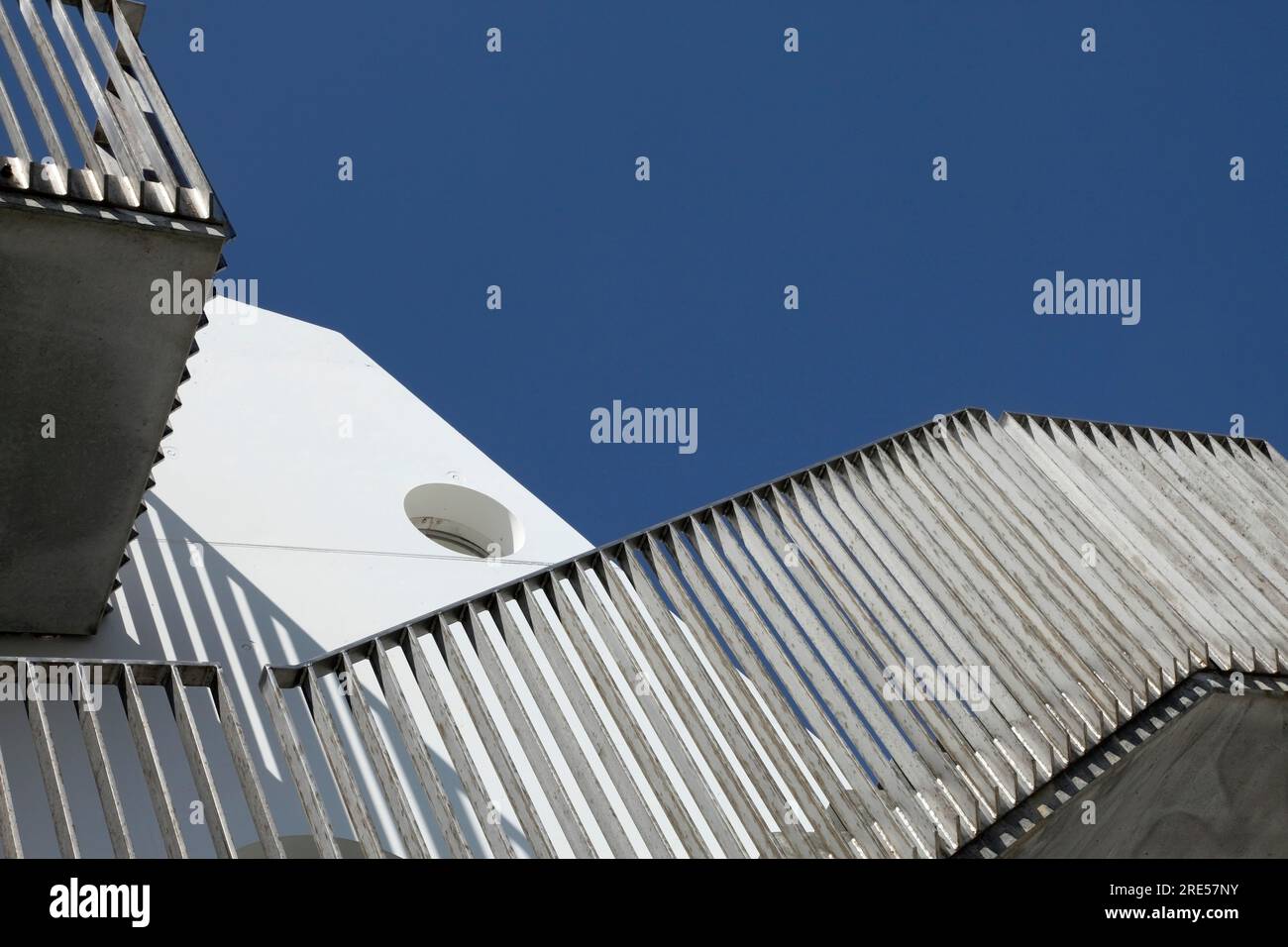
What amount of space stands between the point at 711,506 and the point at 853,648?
1.03 meters

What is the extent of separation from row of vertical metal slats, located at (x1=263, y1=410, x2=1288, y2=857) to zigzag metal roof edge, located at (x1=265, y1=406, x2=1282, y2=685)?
23 mm

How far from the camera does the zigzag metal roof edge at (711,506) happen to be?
596cm

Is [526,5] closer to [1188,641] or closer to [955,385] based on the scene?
[955,385]

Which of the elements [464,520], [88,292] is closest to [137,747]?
[88,292]

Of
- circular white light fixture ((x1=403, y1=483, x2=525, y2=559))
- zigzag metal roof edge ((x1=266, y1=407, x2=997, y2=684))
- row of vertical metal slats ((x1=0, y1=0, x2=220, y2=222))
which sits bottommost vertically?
circular white light fixture ((x1=403, y1=483, x2=525, y2=559))

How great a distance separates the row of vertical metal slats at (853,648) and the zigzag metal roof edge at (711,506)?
2cm

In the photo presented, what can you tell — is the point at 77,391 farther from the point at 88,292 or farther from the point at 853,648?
the point at 853,648

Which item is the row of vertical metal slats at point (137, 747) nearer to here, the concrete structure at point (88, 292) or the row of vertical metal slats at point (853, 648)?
the row of vertical metal slats at point (853, 648)

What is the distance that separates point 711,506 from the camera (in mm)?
7090

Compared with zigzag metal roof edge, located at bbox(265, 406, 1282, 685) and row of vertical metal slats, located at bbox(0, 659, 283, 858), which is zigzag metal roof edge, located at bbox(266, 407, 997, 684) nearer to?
zigzag metal roof edge, located at bbox(265, 406, 1282, 685)

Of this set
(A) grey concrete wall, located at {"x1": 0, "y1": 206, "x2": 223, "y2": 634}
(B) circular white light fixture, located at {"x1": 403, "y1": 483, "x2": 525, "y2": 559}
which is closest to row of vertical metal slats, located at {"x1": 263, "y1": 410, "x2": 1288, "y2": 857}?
(A) grey concrete wall, located at {"x1": 0, "y1": 206, "x2": 223, "y2": 634}

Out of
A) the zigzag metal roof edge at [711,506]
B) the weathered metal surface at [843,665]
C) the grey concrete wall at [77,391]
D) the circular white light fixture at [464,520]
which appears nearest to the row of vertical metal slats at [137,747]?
the weathered metal surface at [843,665]

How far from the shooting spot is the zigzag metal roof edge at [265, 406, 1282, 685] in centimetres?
596

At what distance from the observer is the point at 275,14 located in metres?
30.5
